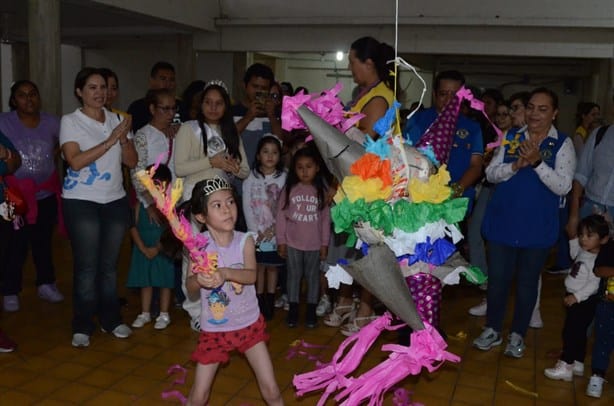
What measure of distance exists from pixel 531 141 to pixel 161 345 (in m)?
2.31

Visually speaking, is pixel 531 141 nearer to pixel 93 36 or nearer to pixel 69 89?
pixel 93 36

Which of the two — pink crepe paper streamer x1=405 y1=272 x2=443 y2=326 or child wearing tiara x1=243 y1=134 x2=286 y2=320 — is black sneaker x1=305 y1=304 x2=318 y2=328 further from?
pink crepe paper streamer x1=405 y1=272 x2=443 y2=326

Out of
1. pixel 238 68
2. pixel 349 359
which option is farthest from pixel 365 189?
pixel 238 68

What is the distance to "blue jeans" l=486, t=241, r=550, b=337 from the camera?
3320 mm

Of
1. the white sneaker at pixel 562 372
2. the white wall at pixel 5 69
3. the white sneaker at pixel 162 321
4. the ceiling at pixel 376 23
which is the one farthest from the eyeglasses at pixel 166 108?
the white wall at pixel 5 69

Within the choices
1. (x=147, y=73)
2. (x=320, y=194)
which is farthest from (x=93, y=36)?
(x=320, y=194)

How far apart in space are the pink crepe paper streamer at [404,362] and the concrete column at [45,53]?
478 centimetres

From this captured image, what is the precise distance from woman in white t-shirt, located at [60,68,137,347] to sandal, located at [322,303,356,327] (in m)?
1.39

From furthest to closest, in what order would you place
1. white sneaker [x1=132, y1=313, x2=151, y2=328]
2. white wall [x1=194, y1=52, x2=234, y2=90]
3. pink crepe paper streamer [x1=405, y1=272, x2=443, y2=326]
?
white wall [x1=194, y1=52, x2=234, y2=90] < white sneaker [x1=132, y1=313, x2=151, y2=328] < pink crepe paper streamer [x1=405, y1=272, x2=443, y2=326]

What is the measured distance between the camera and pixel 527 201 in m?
3.25

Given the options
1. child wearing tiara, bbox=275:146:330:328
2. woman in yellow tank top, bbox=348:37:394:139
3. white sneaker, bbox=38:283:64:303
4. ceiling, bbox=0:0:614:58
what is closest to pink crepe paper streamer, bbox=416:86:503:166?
woman in yellow tank top, bbox=348:37:394:139

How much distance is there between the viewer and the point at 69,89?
42.8 ft

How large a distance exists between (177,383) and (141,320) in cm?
89

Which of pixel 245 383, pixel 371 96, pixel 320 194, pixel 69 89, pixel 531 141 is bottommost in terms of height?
pixel 245 383
